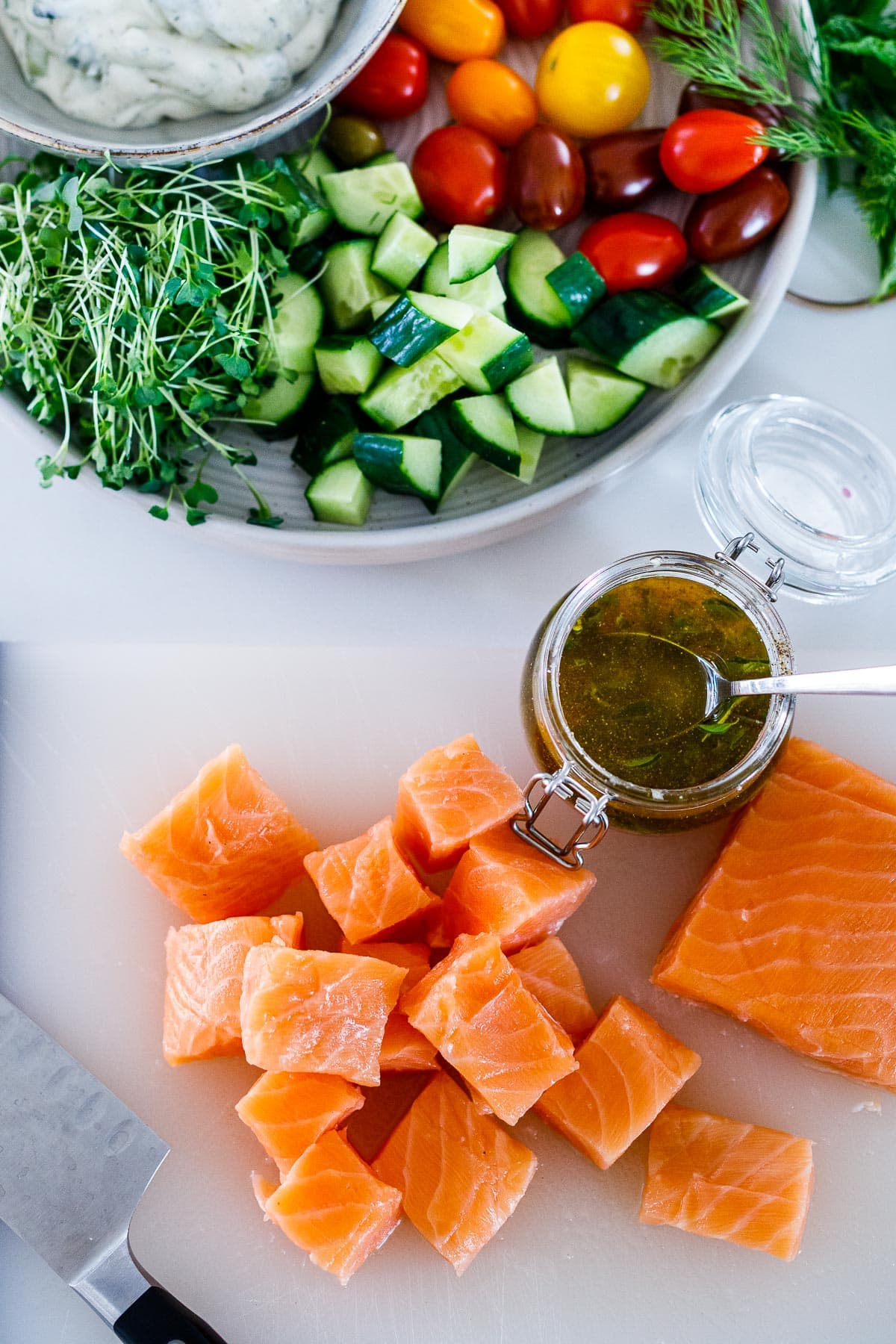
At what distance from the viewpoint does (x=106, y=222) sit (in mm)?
1690

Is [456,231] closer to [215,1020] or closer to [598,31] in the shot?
[598,31]

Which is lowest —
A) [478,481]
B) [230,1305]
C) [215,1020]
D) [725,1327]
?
[230,1305]

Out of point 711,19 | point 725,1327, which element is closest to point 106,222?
point 711,19

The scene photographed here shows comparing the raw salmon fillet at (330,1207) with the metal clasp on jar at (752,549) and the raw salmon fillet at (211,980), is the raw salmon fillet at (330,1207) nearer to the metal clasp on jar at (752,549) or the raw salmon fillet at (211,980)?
the raw salmon fillet at (211,980)

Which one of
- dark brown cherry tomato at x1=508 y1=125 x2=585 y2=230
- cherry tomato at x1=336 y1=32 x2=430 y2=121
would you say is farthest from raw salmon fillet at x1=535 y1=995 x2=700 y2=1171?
cherry tomato at x1=336 y1=32 x2=430 y2=121

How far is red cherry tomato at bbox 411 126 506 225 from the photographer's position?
5.87 feet

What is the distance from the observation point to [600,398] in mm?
1761

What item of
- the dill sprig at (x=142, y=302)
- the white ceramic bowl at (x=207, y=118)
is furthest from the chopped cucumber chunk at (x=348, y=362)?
the white ceramic bowl at (x=207, y=118)

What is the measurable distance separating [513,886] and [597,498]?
0.72m

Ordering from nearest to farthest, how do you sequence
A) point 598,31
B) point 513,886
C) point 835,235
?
point 513,886, point 598,31, point 835,235

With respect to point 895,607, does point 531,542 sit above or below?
below

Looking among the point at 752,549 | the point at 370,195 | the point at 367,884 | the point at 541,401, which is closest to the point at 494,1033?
the point at 367,884

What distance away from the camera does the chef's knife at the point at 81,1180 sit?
1.54 meters

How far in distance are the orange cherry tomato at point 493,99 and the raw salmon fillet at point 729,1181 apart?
1640 mm
